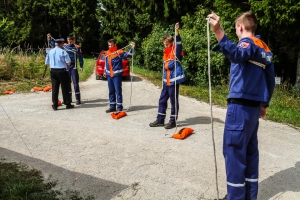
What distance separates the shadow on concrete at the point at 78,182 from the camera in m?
4.15

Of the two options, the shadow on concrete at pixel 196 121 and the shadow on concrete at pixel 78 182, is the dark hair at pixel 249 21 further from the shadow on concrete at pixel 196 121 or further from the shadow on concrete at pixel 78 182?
the shadow on concrete at pixel 196 121

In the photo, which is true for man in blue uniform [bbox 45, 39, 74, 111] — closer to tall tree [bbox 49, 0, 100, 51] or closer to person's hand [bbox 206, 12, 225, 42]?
person's hand [bbox 206, 12, 225, 42]

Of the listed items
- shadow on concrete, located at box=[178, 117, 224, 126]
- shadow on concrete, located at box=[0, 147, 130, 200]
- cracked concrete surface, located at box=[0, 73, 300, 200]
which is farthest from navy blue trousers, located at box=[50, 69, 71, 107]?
shadow on concrete, located at box=[0, 147, 130, 200]

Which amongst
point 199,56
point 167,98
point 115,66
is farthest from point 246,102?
point 199,56

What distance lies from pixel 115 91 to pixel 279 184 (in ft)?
17.6

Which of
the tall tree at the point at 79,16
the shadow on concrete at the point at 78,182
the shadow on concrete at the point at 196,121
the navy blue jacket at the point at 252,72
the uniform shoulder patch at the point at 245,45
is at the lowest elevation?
the shadow on concrete at the point at 78,182

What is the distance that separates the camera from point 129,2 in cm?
2886

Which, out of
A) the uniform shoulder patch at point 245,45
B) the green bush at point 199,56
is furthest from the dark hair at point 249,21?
the green bush at point 199,56

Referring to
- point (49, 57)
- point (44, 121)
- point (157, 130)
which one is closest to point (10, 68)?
point (49, 57)

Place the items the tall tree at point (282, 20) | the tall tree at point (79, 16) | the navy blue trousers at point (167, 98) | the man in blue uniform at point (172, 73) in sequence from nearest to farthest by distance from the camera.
→ 1. the man in blue uniform at point (172, 73)
2. the navy blue trousers at point (167, 98)
3. the tall tree at point (282, 20)
4. the tall tree at point (79, 16)

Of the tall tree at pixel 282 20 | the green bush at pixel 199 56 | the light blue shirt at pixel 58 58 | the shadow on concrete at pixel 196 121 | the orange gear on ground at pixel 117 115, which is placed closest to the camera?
the shadow on concrete at pixel 196 121

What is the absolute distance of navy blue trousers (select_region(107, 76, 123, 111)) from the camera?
8.55 m

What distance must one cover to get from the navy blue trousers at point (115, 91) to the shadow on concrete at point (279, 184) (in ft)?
15.8

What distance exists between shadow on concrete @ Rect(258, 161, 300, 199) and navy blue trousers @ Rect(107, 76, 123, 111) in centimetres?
482
